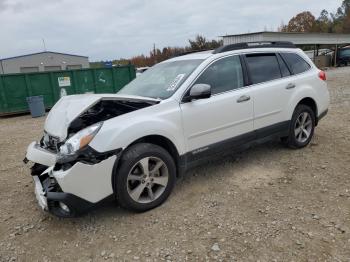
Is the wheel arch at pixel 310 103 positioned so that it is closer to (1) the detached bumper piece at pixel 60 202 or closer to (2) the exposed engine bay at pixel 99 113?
(2) the exposed engine bay at pixel 99 113

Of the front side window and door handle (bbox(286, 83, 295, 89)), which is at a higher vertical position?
the front side window

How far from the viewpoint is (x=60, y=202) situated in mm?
2982

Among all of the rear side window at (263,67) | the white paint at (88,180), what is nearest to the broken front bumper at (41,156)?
the white paint at (88,180)

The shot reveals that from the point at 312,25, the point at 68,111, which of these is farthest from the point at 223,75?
the point at 312,25

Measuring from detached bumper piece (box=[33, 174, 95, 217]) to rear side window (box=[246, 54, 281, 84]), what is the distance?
2.78 meters

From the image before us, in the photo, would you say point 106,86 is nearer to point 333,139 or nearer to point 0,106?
point 0,106

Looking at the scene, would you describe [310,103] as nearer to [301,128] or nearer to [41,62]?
[301,128]

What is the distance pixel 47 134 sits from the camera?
143 inches

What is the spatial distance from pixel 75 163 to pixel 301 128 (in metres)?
3.72

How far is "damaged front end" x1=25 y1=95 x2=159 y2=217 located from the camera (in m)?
2.92

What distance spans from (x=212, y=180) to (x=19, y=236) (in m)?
2.34

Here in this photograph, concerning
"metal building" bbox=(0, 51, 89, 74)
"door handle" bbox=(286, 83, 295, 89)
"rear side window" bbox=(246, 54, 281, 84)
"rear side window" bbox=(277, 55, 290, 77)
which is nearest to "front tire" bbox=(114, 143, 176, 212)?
"rear side window" bbox=(246, 54, 281, 84)

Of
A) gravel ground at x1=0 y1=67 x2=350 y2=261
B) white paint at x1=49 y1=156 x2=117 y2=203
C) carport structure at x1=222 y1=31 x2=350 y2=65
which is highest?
carport structure at x1=222 y1=31 x2=350 y2=65

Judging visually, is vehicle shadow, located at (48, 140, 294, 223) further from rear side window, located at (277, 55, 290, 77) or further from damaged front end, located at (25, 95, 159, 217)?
rear side window, located at (277, 55, 290, 77)
